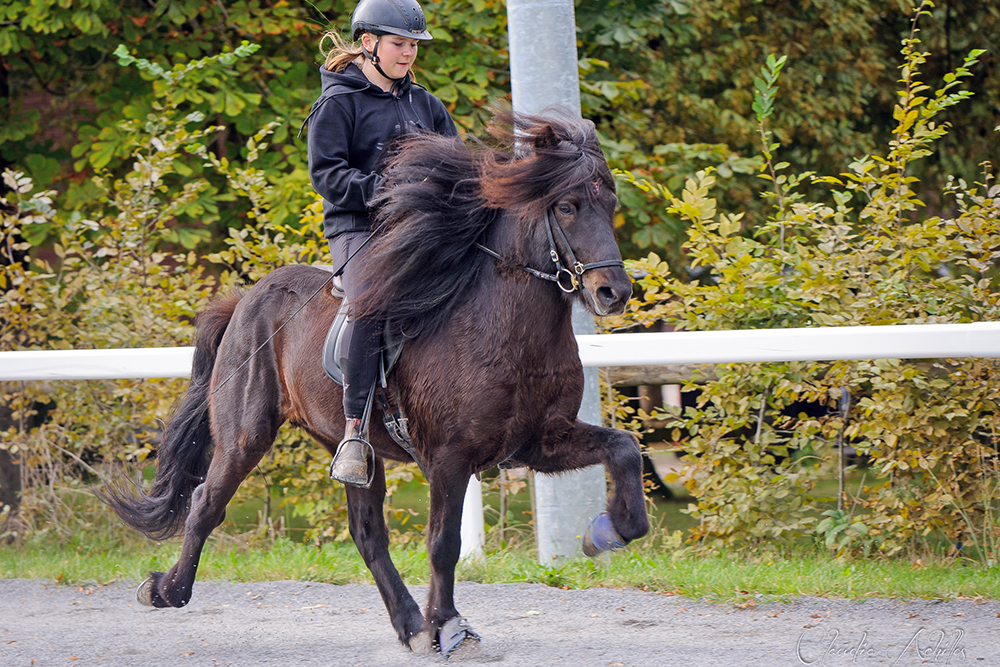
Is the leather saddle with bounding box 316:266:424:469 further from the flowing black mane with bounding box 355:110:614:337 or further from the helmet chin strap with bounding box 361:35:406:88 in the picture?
the helmet chin strap with bounding box 361:35:406:88

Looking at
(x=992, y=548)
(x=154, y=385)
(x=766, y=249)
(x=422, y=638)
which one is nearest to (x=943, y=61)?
(x=766, y=249)

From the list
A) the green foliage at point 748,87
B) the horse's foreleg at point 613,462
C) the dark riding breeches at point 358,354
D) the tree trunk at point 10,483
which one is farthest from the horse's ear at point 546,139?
the tree trunk at point 10,483

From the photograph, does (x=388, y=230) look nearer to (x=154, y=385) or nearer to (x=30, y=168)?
(x=154, y=385)

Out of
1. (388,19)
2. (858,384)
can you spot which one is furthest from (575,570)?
(388,19)

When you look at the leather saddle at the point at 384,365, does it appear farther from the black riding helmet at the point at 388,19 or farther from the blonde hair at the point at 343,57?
the black riding helmet at the point at 388,19

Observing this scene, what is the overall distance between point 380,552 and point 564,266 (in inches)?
71.2

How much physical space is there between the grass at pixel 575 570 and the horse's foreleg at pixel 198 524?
1001 mm

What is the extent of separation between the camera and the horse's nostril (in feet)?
11.9

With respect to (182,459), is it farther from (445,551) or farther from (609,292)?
(609,292)

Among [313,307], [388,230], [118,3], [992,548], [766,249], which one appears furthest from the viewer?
[118,3]

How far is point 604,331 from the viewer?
20.5 ft

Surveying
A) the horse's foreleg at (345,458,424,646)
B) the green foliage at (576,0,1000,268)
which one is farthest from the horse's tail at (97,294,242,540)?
the green foliage at (576,0,1000,268)

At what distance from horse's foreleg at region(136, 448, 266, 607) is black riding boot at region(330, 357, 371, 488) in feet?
2.88

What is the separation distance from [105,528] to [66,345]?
130cm
